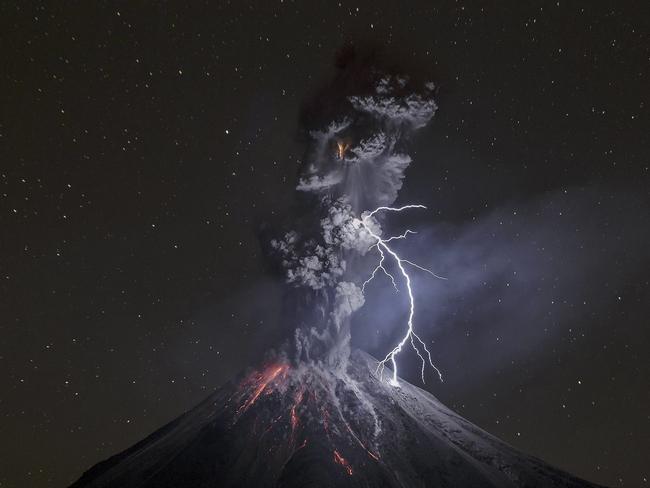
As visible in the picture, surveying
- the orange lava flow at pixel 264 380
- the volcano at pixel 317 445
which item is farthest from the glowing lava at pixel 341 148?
the orange lava flow at pixel 264 380

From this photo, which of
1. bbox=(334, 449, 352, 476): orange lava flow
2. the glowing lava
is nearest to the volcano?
bbox=(334, 449, 352, 476): orange lava flow

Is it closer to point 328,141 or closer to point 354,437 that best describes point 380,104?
point 328,141

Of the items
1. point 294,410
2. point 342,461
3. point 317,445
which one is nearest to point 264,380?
point 294,410

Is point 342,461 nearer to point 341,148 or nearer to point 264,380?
point 264,380

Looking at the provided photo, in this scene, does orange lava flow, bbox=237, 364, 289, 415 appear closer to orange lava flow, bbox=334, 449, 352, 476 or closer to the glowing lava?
orange lava flow, bbox=334, 449, 352, 476

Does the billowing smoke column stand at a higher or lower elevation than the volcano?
higher

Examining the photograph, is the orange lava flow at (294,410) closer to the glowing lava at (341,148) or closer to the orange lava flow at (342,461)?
the orange lava flow at (342,461)

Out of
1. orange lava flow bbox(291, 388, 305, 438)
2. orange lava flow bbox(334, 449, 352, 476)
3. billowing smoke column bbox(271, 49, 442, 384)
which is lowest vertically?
orange lava flow bbox(334, 449, 352, 476)
